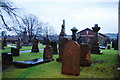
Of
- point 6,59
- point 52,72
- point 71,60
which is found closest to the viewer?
point 71,60

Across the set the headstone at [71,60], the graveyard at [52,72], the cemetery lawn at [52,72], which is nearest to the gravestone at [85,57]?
the graveyard at [52,72]

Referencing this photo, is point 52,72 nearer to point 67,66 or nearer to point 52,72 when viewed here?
point 52,72

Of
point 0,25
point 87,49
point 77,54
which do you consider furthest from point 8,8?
point 87,49

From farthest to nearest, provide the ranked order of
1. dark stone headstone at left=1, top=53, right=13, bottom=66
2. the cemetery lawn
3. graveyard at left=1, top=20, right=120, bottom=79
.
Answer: dark stone headstone at left=1, top=53, right=13, bottom=66 < graveyard at left=1, top=20, right=120, bottom=79 < the cemetery lawn

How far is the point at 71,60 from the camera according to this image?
525 centimetres

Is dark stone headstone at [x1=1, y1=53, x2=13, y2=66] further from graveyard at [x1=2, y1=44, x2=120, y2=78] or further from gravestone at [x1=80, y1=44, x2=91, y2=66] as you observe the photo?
gravestone at [x1=80, y1=44, x2=91, y2=66]

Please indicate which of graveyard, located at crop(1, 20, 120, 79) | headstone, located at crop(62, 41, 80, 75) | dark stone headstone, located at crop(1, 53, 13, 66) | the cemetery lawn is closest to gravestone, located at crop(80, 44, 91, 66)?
graveyard, located at crop(1, 20, 120, 79)

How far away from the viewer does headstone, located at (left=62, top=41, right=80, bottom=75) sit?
205 inches

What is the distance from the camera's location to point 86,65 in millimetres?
7035

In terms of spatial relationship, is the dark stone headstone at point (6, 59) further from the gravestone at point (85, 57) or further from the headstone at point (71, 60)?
the gravestone at point (85, 57)

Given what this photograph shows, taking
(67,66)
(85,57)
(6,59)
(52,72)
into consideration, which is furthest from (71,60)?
(6,59)

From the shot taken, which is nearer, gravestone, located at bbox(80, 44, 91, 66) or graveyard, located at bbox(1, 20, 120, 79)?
graveyard, located at bbox(1, 20, 120, 79)

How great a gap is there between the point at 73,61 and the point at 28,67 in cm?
262

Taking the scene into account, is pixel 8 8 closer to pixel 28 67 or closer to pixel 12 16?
pixel 12 16
